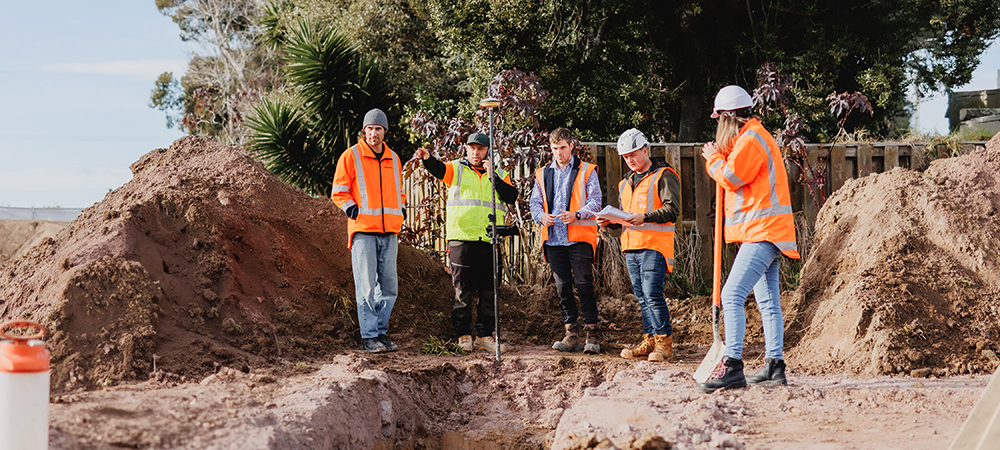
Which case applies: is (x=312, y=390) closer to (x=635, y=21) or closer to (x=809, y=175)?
(x=809, y=175)

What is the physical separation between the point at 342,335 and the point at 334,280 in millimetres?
876

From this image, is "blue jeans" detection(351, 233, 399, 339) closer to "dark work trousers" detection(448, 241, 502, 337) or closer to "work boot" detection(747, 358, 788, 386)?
"dark work trousers" detection(448, 241, 502, 337)

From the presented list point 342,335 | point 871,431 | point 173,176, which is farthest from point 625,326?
point 173,176

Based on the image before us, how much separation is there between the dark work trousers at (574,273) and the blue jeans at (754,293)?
6.02ft

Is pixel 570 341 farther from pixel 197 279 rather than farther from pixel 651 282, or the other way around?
pixel 197 279

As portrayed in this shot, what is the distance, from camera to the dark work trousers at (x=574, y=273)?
21.4ft

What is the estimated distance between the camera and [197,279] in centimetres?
621

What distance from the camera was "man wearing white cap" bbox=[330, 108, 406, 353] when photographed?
20.8 ft

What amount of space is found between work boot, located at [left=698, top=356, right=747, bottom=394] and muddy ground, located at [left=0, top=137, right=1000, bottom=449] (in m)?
0.13

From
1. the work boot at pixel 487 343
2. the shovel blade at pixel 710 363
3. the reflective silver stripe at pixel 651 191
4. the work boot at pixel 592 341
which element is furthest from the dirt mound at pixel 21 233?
the shovel blade at pixel 710 363

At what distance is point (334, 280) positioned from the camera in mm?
7480

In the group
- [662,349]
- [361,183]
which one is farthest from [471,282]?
[662,349]

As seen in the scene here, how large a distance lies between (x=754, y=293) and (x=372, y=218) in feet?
10.6

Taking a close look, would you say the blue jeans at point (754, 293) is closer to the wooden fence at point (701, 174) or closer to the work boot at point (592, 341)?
the work boot at point (592, 341)
